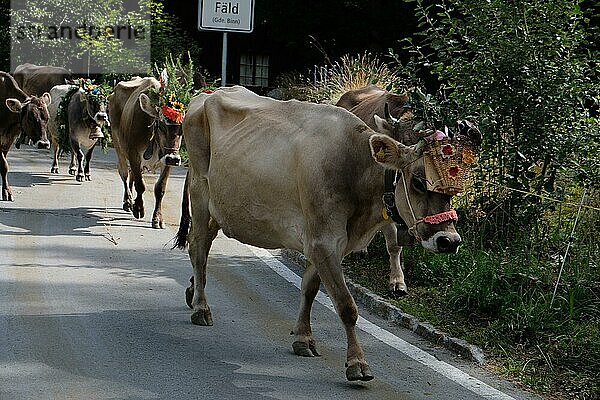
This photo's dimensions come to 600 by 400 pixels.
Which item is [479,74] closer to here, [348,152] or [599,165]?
[599,165]

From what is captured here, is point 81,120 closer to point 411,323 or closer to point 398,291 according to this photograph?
point 398,291

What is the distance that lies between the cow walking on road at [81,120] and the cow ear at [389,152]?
12.1m

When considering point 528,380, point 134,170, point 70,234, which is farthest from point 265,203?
point 134,170

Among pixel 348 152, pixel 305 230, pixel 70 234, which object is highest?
pixel 348 152

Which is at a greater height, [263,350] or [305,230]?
[305,230]

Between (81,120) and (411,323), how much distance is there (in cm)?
1138

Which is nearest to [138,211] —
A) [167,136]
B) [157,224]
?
[157,224]

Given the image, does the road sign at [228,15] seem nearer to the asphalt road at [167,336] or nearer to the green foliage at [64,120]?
the asphalt road at [167,336]

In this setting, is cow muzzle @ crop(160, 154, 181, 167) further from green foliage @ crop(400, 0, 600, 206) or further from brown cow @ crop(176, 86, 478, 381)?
brown cow @ crop(176, 86, 478, 381)

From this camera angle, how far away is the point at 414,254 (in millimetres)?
10695

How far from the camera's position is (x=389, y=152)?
22.3ft

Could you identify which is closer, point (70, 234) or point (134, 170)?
point (70, 234)

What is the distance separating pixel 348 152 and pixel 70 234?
22.4ft

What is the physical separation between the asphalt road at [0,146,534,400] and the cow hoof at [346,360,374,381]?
7cm
